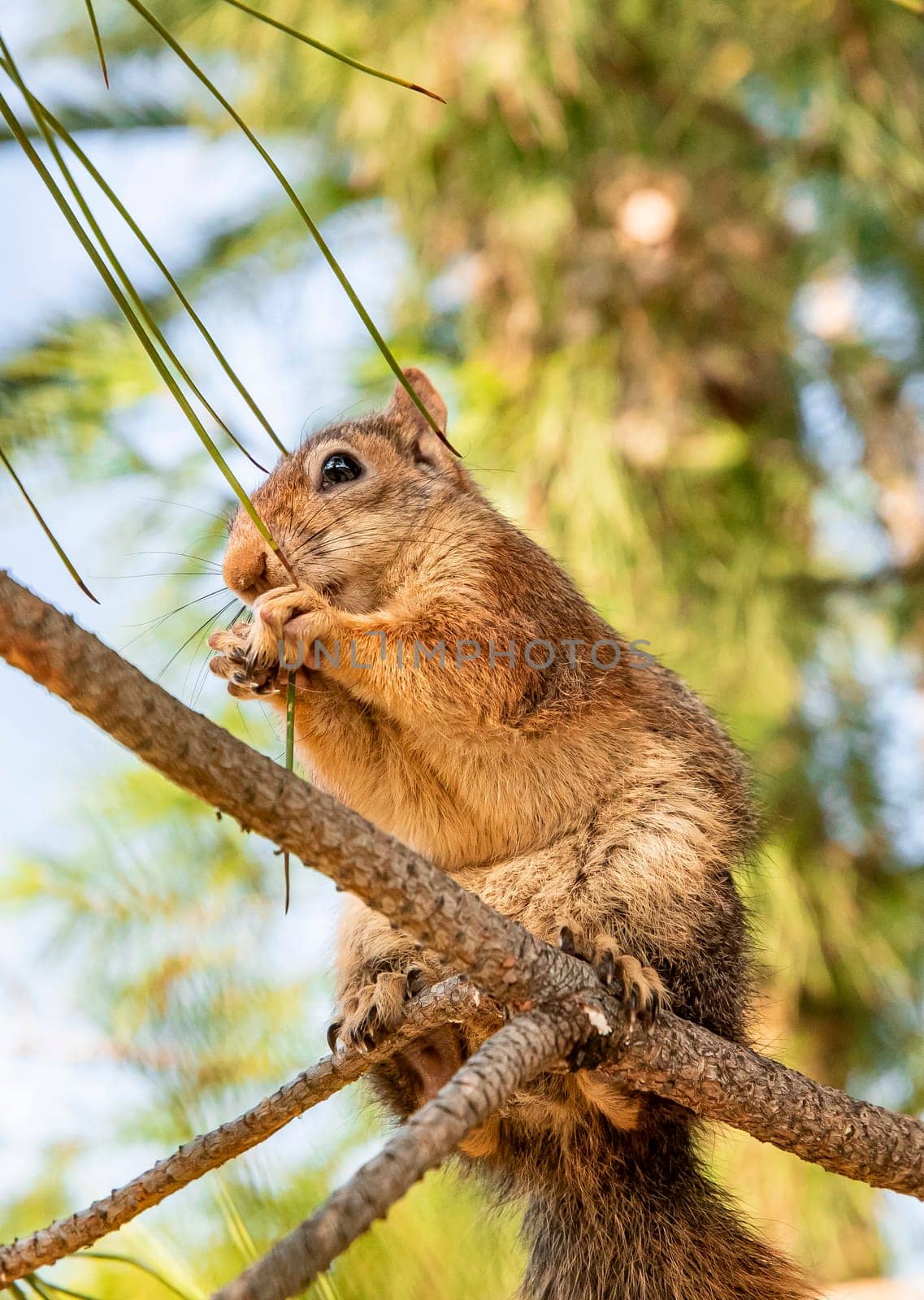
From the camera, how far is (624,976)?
1.51 meters

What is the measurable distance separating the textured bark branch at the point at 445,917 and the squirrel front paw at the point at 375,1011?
13.1 inches

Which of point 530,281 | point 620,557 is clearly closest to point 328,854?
point 620,557

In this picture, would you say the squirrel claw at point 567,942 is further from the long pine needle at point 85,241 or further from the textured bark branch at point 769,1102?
the long pine needle at point 85,241

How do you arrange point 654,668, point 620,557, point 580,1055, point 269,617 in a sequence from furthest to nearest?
point 620,557
point 654,668
point 269,617
point 580,1055

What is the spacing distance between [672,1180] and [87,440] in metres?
1.94

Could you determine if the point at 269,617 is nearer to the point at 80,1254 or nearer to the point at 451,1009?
the point at 451,1009

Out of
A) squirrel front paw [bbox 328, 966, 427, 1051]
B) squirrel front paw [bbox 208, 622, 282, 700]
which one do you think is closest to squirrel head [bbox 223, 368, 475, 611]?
squirrel front paw [bbox 208, 622, 282, 700]

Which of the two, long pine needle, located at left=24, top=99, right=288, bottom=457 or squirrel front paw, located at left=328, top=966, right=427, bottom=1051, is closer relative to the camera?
long pine needle, located at left=24, top=99, right=288, bottom=457

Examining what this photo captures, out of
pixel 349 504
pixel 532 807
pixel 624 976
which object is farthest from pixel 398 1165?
pixel 349 504

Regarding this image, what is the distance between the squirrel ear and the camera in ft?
7.52

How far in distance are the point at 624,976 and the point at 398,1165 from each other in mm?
745

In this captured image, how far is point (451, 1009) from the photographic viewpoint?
4.86 ft

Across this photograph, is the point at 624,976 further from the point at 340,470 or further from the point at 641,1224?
the point at 340,470

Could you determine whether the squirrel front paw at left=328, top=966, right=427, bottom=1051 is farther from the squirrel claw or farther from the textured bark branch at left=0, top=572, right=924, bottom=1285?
the textured bark branch at left=0, top=572, right=924, bottom=1285
